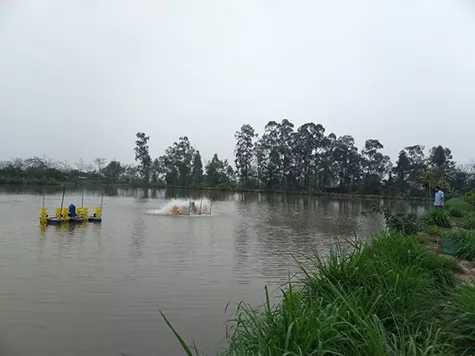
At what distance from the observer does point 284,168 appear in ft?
207

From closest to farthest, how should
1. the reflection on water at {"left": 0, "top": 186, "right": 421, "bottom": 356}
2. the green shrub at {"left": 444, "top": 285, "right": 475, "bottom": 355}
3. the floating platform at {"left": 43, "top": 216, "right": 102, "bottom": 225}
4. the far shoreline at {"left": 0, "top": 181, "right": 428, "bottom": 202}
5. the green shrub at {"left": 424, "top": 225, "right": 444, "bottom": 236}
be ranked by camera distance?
the green shrub at {"left": 444, "top": 285, "right": 475, "bottom": 355} < the reflection on water at {"left": 0, "top": 186, "right": 421, "bottom": 356} < the green shrub at {"left": 424, "top": 225, "right": 444, "bottom": 236} < the floating platform at {"left": 43, "top": 216, "right": 102, "bottom": 225} < the far shoreline at {"left": 0, "top": 181, "right": 428, "bottom": 202}

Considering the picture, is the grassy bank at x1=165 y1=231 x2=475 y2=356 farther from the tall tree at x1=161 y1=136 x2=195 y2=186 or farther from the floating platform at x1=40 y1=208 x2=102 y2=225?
the tall tree at x1=161 y1=136 x2=195 y2=186

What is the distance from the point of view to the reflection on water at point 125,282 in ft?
14.9

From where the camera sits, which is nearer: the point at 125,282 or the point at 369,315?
the point at 369,315

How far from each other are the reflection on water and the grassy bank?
4.76ft

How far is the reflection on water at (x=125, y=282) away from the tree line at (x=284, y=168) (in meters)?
49.1

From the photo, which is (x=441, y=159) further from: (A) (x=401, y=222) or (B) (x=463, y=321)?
(B) (x=463, y=321)

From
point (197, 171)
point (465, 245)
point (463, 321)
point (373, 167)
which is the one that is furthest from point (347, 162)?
point (463, 321)

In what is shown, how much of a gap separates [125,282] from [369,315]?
5103mm

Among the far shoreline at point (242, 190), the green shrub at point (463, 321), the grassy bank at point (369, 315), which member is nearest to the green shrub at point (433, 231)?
the grassy bank at point (369, 315)

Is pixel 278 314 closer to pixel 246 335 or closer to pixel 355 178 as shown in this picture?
pixel 246 335

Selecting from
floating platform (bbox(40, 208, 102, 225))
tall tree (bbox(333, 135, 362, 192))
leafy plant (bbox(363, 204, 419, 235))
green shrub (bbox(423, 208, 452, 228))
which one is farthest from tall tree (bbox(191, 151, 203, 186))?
leafy plant (bbox(363, 204, 419, 235))

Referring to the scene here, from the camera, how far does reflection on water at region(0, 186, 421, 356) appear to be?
4.55 m

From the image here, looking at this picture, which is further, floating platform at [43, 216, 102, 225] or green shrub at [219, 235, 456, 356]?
floating platform at [43, 216, 102, 225]
